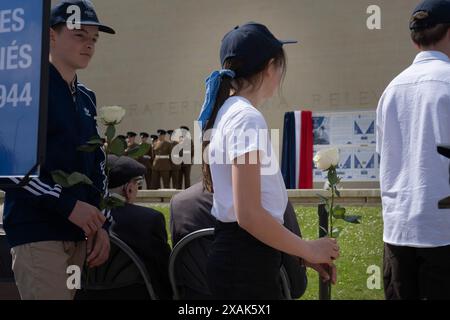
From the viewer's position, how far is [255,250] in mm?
2039

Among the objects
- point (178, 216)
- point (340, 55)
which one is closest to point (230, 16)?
point (340, 55)

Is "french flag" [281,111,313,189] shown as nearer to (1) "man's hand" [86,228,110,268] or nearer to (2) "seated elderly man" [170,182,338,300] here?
(2) "seated elderly man" [170,182,338,300]

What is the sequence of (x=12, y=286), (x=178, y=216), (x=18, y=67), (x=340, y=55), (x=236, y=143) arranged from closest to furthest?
(x=236, y=143) < (x=18, y=67) < (x=12, y=286) < (x=178, y=216) < (x=340, y=55)

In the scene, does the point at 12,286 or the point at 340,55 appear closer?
the point at 12,286

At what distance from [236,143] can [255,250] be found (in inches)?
12.1

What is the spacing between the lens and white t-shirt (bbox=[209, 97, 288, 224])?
1.98 meters

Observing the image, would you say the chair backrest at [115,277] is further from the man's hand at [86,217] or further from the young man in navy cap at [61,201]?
the man's hand at [86,217]

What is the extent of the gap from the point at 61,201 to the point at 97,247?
0.27m

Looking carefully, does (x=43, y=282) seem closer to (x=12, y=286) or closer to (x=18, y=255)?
(x=18, y=255)

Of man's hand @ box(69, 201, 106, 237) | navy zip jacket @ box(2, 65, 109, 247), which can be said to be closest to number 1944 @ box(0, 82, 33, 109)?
navy zip jacket @ box(2, 65, 109, 247)

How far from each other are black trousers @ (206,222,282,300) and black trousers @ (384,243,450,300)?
2.24 feet

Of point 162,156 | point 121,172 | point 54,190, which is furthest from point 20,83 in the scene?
point 162,156

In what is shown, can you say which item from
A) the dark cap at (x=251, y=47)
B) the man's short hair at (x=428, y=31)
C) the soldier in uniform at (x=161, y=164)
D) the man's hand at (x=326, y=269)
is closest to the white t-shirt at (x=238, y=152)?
the dark cap at (x=251, y=47)

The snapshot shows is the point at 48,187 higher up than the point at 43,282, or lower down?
higher up
